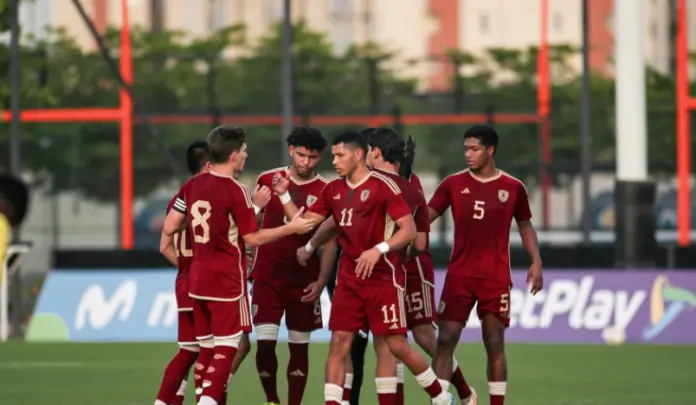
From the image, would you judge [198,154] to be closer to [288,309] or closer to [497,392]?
[288,309]

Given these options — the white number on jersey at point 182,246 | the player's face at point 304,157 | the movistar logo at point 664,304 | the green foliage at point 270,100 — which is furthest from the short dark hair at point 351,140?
the green foliage at point 270,100

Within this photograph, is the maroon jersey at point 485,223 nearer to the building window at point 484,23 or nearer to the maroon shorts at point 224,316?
the maroon shorts at point 224,316

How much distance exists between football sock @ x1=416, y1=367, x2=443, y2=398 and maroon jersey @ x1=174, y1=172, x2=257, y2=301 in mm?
1346

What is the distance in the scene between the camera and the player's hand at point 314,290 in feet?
40.2

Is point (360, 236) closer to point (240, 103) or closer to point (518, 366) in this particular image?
point (518, 366)

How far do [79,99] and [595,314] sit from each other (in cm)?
1931

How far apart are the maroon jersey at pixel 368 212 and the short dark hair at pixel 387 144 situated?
2.46 ft

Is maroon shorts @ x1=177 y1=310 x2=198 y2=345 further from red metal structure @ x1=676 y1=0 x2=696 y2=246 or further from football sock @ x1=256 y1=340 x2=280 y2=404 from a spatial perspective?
red metal structure @ x1=676 y1=0 x2=696 y2=246

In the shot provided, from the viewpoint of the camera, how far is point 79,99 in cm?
3753

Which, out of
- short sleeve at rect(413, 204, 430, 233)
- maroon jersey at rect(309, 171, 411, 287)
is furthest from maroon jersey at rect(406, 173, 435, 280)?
maroon jersey at rect(309, 171, 411, 287)

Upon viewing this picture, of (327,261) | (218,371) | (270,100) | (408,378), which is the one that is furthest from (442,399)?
(270,100)

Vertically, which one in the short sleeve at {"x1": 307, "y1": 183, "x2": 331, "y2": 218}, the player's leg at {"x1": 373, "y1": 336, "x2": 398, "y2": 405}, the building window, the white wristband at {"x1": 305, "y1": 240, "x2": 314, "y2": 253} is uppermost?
the building window

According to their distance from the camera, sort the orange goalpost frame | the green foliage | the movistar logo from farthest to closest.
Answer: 1. the green foliage
2. the orange goalpost frame
3. the movistar logo

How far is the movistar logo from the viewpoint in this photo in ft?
67.4
